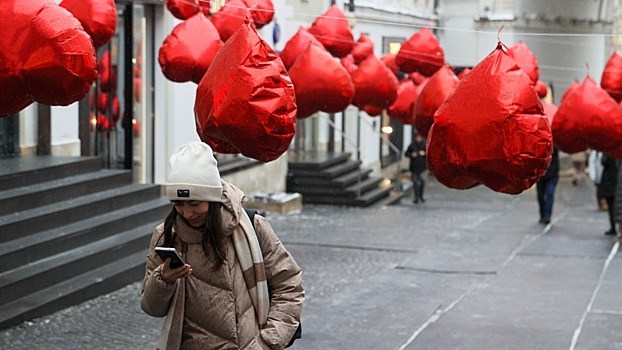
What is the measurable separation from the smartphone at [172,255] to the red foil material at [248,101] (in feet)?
6.10

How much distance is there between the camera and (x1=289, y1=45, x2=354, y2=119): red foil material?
8.61 meters

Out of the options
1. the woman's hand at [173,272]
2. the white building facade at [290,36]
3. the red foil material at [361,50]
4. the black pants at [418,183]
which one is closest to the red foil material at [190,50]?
the white building facade at [290,36]

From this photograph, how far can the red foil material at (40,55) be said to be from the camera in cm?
581

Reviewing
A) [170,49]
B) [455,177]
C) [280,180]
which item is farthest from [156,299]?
[280,180]

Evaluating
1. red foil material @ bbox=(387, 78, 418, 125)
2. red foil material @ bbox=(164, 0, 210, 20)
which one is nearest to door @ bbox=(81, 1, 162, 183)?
red foil material @ bbox=(387, 78, 418, 125)

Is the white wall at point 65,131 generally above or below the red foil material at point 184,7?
below

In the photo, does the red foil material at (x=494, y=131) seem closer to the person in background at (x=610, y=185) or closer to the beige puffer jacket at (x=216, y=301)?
the beige puffer jacket at (x=216, y=301)

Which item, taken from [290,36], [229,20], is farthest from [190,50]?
[290,36]

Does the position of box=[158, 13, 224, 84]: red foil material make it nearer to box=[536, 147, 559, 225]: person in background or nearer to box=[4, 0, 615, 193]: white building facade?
box=[4, 0, 615, 193]: white building facade

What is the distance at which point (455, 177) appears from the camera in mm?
6734

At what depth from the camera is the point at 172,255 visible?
15.6 ft

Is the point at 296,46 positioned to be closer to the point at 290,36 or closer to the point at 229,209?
the point at 229,209

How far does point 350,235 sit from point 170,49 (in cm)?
978

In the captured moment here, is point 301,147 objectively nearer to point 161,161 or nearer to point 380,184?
point 380,184
